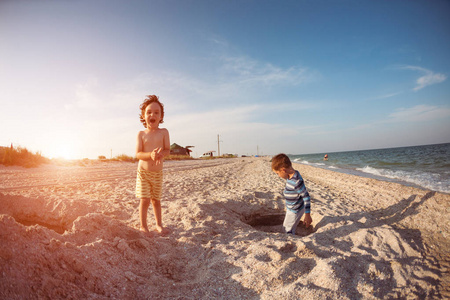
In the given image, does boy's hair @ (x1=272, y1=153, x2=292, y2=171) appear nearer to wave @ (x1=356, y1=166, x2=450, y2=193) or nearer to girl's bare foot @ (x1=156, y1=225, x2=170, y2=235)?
girl's bare foot @ (x1=156, y1=225, x2=170, y2=235)

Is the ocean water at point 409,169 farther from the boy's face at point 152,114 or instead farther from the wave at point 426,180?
the boy's face at point 152,114

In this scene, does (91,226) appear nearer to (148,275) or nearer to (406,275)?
(148,275)

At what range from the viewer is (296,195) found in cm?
355

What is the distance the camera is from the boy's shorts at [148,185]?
128 inches

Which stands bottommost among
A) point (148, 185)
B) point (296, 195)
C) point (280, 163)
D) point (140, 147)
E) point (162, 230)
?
point (162, 230)

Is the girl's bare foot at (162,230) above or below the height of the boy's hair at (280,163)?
below

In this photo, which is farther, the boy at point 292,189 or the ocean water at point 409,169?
the ocean water at point 409,169

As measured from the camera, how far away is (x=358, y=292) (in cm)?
190

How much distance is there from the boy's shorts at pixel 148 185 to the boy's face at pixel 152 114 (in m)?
0.73

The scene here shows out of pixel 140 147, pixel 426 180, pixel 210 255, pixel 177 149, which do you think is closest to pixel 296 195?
pixel 210 255

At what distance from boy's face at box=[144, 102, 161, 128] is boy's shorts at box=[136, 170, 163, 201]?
73 cm

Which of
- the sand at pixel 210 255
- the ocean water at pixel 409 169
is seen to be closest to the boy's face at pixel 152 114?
the sand at pixel 210 255

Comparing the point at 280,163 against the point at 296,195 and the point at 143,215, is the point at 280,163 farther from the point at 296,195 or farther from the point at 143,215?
the point at 143,215

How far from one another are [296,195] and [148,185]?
2315mm
